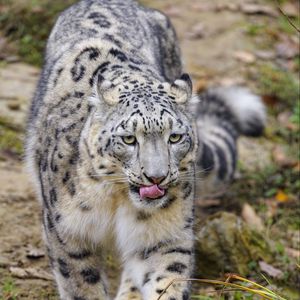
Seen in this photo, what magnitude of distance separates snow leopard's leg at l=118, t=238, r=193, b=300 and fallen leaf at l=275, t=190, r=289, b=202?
2.82m

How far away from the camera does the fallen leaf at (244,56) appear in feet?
33.3

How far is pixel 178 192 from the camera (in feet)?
16.4

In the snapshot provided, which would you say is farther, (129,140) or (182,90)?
(182,90)

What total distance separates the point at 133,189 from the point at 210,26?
6.43m

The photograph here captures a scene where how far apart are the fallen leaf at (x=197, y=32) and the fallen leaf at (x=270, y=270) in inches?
186

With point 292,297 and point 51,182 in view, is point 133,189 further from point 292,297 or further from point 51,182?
point 292,297

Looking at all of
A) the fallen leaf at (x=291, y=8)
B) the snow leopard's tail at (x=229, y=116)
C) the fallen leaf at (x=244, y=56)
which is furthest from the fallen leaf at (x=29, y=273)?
the fallen leaf at (x=291, y=8)

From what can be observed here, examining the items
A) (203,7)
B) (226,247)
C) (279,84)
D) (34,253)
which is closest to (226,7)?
(203,7)

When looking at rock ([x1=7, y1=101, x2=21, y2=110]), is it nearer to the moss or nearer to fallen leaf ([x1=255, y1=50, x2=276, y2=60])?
the moss

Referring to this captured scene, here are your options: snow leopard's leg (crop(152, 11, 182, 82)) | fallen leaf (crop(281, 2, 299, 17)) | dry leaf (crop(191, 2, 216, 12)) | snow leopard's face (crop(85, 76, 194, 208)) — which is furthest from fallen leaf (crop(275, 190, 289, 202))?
dry leaf (crop(191, 2, 216, 12))

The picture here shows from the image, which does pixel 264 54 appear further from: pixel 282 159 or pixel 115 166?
pixel 115 166

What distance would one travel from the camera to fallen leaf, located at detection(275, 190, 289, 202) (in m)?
7.76

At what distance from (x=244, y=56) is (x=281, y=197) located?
285cm

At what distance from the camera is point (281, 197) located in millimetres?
7801
